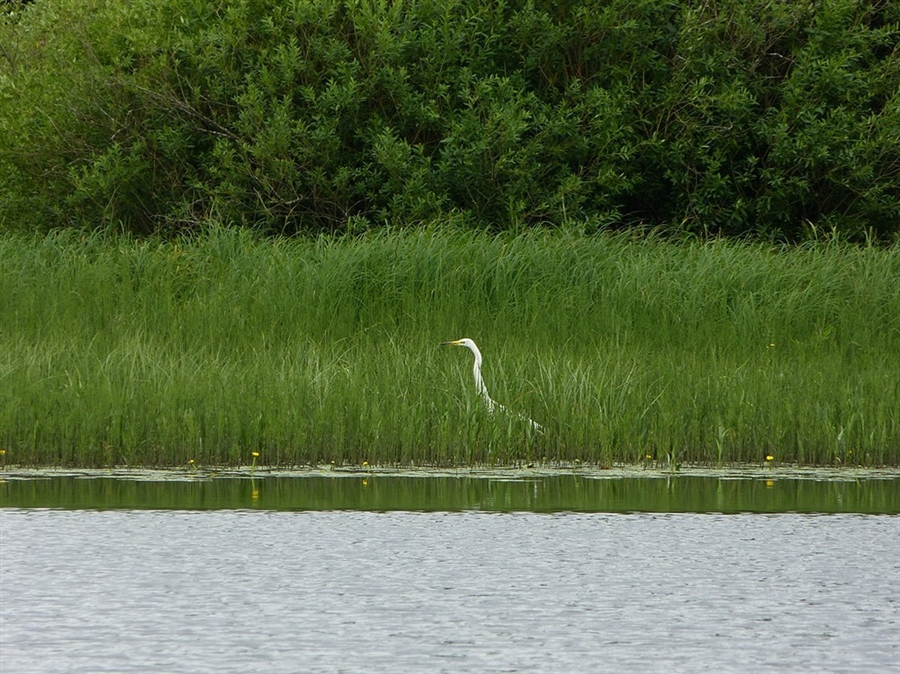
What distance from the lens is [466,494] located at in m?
7.21

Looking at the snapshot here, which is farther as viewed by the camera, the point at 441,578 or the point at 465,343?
the point at 465,343

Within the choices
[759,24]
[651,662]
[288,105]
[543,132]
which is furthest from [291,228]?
[651,662]

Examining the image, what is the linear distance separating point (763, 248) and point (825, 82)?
185cm

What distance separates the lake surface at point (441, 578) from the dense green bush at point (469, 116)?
23.1ft

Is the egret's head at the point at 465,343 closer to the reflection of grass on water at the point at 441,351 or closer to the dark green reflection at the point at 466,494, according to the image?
the reflection of grass on water at the point at 441,351

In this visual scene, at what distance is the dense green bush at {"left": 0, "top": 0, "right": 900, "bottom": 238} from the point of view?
1424 centimetres

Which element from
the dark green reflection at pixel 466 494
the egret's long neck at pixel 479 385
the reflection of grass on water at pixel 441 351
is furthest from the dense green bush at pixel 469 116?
the dark green reflection at pixel 466 494

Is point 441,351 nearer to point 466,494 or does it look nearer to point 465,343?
point 465,343

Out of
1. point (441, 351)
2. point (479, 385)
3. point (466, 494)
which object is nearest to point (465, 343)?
point (441, 351)

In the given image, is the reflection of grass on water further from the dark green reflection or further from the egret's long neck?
the dark green reflection

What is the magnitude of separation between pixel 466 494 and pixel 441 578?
70.5 inches

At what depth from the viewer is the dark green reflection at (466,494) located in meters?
6.82

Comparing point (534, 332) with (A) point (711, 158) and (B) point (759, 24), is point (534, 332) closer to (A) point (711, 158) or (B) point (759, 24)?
(A) point (711, 158)

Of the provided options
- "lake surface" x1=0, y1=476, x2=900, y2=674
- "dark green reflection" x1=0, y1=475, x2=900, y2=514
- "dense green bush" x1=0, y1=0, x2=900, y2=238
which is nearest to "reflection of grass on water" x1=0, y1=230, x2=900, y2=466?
"dark green reflection" x1=0, y1=475, x2=900, y2=514
